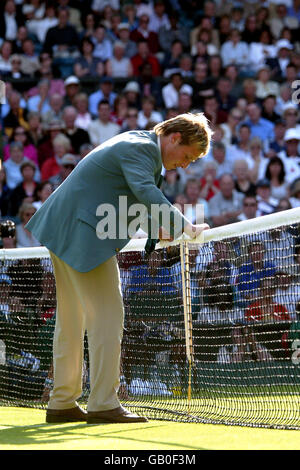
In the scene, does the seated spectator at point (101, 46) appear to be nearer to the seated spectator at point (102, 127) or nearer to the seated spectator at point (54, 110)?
the seated spectator at point (54, 110)

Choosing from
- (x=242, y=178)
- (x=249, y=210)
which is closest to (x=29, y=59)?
(x=242, y=178)

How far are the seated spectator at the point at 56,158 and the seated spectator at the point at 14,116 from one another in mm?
759

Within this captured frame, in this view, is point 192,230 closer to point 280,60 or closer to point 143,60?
point 143,60

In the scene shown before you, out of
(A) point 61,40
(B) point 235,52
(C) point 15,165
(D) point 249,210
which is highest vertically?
(A) point 61,40

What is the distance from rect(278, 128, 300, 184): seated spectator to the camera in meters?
12.9

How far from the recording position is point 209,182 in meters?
12.4

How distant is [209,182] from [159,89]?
2800mm

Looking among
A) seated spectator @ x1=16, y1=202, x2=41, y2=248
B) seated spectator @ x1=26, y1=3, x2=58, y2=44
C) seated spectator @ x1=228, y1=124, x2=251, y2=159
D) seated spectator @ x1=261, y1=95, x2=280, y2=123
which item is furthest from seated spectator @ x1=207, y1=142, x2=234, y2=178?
seated spectator @ x1=26, y1=3, x2=58, y2=44

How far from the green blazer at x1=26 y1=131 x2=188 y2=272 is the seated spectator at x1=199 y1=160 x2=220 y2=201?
745 cm

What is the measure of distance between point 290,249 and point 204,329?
904 millimetres

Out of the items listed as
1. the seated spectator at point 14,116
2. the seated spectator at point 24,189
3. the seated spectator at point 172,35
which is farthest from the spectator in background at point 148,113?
the seated spectator at point 24,189

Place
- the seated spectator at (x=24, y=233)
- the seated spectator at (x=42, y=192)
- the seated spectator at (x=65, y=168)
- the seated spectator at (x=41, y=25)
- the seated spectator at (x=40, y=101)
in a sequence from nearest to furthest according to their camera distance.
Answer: the seated spectator at (x=24, y=233) < the seated spectator at (x=42, y=192) < the seated spectator at (x=65, y=168) < the seated spectator at (x=40, y=101) < the seated spectator at (x=41, y=25)

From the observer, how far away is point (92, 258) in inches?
183
